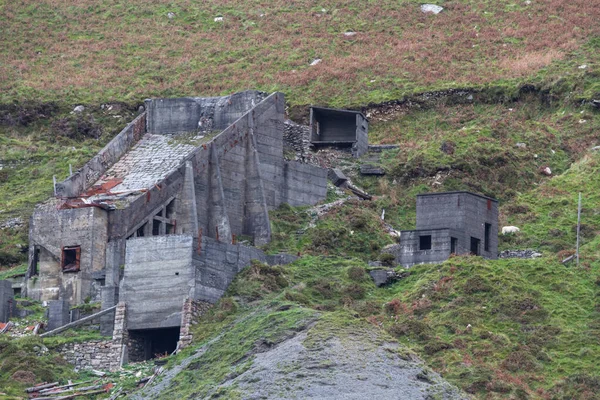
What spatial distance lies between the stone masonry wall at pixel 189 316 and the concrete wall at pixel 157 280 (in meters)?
0.34

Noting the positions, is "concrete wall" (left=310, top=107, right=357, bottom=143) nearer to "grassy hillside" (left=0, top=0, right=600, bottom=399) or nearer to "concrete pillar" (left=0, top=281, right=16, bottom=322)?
"grassy hillside" (left=0, top=0, right=600, bottom=399)

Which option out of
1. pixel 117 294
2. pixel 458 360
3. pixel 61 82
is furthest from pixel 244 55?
pixel 458 360

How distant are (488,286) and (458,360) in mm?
5488

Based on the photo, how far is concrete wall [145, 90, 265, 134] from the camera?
73938mm

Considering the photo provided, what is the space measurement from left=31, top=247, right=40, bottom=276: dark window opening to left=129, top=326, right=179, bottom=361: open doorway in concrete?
6.92m

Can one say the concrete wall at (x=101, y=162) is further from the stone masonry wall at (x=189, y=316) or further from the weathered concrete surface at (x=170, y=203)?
the stone masonry wall at (x=189, y=316)

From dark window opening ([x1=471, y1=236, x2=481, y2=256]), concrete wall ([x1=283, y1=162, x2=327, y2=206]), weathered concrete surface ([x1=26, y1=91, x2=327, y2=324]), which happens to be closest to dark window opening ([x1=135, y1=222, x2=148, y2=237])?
weathered concrete surface ([x1=26, y1=91, x2=327, y2=324])

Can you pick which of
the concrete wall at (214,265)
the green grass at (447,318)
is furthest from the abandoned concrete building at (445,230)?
the concrete wall at (214,265)

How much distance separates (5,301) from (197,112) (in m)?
15.5

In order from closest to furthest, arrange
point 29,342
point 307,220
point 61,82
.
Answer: point 29,342 < point 307,220 < point 61,82

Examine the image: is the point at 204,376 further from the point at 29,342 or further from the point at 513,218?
the point at 513,218

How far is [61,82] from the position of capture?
98688mm

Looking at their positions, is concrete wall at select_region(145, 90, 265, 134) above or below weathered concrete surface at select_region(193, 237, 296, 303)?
above

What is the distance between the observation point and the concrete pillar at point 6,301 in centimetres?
6159
